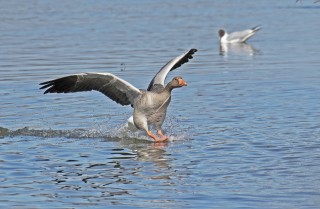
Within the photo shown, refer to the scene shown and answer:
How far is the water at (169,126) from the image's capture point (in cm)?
948

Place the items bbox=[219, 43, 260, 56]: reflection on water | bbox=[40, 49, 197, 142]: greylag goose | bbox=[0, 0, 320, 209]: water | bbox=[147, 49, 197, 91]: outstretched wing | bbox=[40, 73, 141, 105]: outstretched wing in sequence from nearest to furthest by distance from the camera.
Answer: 1. bbox=[0, 0, 320, 209]: water
2. bbox=[40, 49, 197, 142]: greylag goose
3. bbox=[40, 73, 141, 105]: outstretched wing
4. bbox=[147, 49, 197, 91]: outstretched wing
5. bbox=[219, 43, 260, 56]: reflection on water

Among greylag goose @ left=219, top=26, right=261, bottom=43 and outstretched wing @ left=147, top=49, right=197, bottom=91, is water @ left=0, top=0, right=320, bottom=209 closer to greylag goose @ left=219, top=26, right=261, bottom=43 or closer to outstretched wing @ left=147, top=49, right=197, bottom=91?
greylag goose @ left=219, top=26, right=261, bottom=43

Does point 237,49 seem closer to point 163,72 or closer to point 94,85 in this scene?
point 163,72

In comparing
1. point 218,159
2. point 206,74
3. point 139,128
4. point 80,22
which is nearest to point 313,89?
point 206,74

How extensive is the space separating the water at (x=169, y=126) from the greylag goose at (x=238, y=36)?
36 cm

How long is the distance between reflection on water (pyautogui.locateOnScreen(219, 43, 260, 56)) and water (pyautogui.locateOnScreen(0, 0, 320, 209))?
119 millimetres

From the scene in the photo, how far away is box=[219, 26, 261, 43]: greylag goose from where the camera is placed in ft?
91.2

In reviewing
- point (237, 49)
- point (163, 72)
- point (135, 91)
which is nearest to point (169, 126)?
point (163, 72)

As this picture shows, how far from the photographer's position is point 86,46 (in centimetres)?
2569

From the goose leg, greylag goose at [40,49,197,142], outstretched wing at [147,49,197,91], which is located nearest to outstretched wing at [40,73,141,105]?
greylag goose at [40,49,197,142]

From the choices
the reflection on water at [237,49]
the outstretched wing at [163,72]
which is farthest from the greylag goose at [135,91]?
the reflection on water at [237,49]

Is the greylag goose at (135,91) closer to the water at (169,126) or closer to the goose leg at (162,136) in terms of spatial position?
the goose leg at (162,136)

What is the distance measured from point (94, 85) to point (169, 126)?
159 centimetres

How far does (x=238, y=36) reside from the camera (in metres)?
28.4
